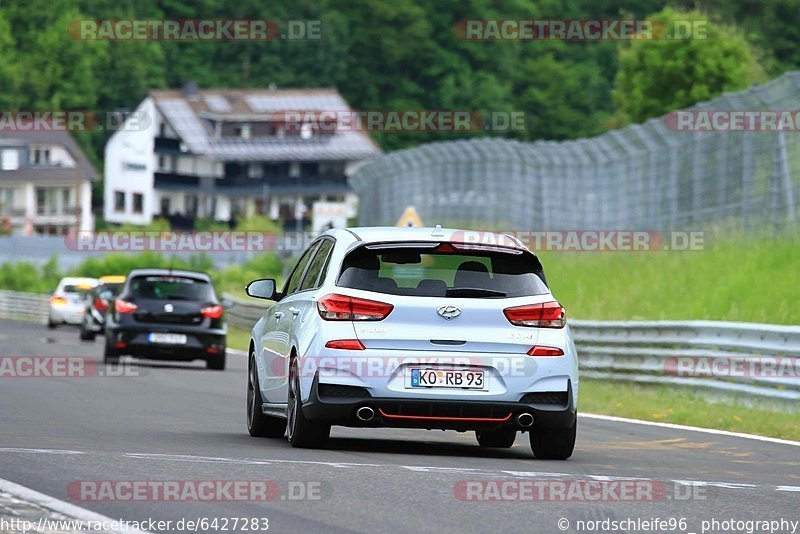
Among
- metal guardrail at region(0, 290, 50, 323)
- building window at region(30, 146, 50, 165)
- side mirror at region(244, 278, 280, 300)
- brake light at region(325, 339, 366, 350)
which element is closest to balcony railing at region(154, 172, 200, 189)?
building window at region(30, 146, 50, 165)

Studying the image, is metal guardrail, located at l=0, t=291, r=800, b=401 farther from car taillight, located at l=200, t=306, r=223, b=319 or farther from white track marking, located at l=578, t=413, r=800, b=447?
car taillight, located at l=200, t=306, r=223, b=319

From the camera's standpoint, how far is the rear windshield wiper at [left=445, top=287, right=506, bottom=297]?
12117 millimetres

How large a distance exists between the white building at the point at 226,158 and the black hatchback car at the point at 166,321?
99531 millimetres

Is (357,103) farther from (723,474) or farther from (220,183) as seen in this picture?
(723,474)

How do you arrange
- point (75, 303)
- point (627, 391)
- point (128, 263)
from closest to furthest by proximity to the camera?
point (627, 391) → point (75, 303) → point (128, 263)

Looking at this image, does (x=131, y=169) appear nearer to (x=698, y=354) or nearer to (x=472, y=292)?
(x=698, y=354)

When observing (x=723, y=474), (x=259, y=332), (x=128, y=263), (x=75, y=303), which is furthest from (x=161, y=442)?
(x=128, y=263)

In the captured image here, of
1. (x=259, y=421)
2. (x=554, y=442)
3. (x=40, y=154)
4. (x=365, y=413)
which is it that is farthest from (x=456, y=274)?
(x=40, y=154)

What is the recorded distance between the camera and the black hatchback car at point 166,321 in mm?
26969

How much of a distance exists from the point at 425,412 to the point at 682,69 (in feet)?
250

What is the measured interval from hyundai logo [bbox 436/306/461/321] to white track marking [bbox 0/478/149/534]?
322cm

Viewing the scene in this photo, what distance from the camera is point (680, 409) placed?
1886cm

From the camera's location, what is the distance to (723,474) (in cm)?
1171

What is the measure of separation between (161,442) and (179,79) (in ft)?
415
